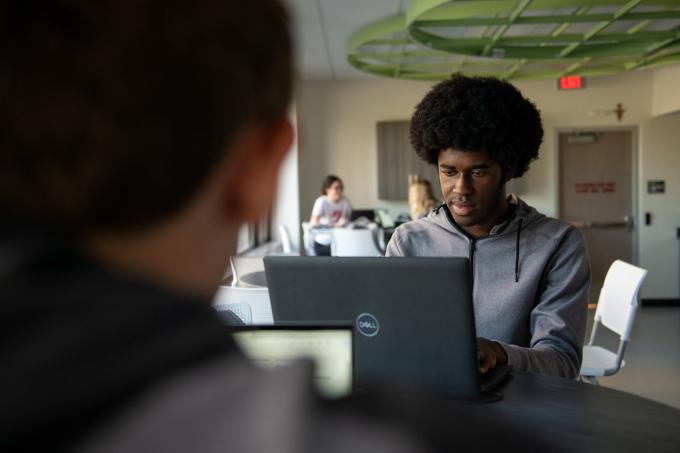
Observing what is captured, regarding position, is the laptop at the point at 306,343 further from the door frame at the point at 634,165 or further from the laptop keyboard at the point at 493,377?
the door frame at the point at 634,165

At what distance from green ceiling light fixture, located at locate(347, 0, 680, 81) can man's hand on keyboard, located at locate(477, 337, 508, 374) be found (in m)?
3.10

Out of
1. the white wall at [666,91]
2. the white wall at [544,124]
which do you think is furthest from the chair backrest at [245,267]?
the white wall at [666,91]

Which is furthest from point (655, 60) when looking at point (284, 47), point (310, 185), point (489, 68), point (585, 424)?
point (284, 47)

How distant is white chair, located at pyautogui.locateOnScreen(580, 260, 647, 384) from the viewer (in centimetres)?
304

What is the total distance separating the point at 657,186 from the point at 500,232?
7312 millimetres

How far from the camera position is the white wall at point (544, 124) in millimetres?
8148

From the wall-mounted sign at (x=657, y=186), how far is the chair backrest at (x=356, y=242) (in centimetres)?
423

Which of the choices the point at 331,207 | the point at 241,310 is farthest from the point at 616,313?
the point at 331,207

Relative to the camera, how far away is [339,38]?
6.45m

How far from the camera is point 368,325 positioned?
1258 mm

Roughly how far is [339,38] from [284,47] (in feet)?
20.9

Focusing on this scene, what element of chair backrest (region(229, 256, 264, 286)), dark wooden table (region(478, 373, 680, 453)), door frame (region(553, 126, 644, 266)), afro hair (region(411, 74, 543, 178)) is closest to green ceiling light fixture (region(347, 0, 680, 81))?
door frame (region(553, 126, 644, 266))

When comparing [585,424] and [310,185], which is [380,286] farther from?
[310,185]

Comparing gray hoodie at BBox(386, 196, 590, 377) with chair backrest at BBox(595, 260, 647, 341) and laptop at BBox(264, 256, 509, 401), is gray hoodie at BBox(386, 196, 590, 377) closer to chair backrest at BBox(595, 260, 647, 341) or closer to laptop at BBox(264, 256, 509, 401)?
laptop at BBox(264, 256, 509, 401)
